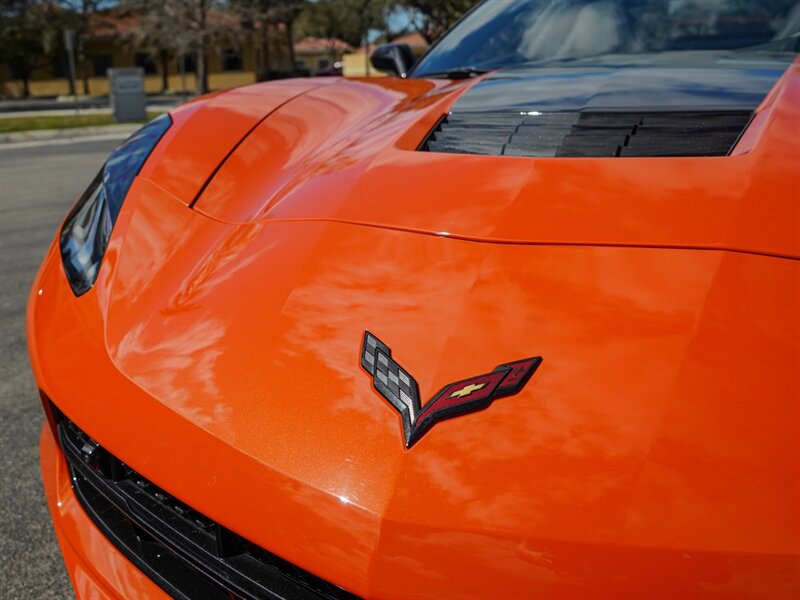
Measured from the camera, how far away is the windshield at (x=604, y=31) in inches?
83.4

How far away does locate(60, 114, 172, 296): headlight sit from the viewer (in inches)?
57.1

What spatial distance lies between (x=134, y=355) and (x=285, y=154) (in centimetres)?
66

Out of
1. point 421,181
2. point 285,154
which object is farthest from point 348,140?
point 421,181

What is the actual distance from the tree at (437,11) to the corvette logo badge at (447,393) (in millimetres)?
40996

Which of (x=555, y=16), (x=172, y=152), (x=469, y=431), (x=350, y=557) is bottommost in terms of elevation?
(x=350, y=557)

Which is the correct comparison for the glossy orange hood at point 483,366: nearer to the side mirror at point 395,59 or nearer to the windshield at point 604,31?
the windshield at point 604,31

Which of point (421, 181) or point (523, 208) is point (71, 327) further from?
point (523, 208)

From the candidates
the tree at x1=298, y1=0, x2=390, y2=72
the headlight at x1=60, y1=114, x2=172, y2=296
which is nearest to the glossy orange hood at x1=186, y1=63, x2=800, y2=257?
the headlight at x1=60, y1=114, x2=172, y2=296

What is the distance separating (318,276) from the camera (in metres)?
1.14

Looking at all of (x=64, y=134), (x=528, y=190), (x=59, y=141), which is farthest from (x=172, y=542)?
(x=64, y=134)

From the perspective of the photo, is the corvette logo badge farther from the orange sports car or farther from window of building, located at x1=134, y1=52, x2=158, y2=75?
window of building, located at x1=134, y1=52, x2=158, y2=75

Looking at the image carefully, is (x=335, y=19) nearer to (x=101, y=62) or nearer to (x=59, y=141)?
(x=101, y=62)

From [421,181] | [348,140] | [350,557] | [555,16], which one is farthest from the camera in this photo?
[555,16]

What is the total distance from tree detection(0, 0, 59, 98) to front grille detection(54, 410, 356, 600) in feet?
138
